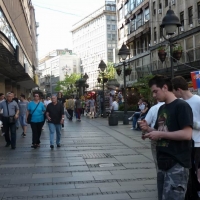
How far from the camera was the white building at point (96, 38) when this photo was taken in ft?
375

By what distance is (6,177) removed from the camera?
7699 millimetres

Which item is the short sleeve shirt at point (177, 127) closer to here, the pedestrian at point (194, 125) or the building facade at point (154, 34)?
the pedestrian at point (194, 125)

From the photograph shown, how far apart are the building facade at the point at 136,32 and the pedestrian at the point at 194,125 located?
4163 centimetres

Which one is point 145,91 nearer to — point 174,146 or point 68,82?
point 174,146

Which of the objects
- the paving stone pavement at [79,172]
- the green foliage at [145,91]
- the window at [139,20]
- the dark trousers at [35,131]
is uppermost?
the window at [139,20]

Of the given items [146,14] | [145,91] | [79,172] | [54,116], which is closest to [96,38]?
[146,14]

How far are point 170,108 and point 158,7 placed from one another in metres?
42.6

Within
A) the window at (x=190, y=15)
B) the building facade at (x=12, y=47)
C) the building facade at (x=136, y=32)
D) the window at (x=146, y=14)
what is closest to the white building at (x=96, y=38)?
the building facade at (x=136, y=32)

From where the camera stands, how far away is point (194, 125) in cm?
516

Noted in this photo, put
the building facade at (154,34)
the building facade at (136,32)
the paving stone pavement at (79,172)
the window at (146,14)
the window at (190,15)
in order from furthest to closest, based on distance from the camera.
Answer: the building facade at (136,32) → the window at (146,14) → the window at (190,15) → the building facade at (154,34) → the paving stone pavement at (79,172)

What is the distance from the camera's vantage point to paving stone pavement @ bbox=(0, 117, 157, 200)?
20.8 ft

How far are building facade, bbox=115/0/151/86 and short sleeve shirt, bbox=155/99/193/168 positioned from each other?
4307cm

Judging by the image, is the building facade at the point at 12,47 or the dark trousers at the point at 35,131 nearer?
the dark trousers at the point at 35,131

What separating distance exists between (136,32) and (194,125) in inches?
1936
